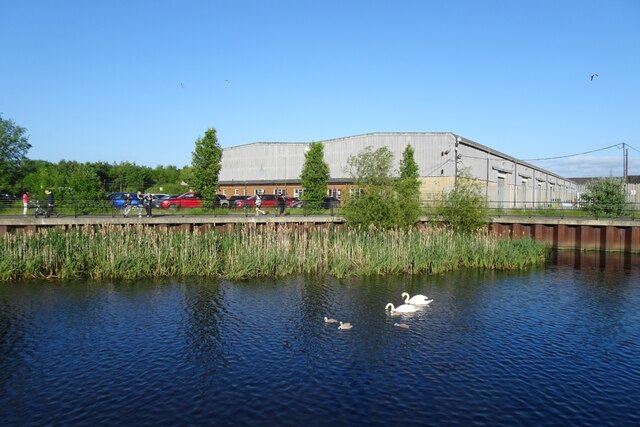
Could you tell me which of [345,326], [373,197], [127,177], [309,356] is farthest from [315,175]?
[127,177]

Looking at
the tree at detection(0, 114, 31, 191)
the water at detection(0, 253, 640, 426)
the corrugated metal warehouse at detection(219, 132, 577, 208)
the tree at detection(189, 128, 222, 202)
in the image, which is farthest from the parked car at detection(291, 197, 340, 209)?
the tree at detection(0, 114, 31, 191)

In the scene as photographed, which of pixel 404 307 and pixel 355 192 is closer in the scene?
pixel 404 307

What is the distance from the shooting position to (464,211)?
101 ft

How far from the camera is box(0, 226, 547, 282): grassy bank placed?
71.2ft

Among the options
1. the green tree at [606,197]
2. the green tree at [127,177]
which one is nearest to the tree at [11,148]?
the green tree at [127,177]

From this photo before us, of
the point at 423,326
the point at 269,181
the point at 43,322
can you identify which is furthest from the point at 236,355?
the point at 269,181

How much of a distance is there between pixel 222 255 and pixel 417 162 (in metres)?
33.9

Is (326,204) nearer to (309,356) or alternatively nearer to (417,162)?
(417,162)

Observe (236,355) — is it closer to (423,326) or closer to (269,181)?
(423,326)

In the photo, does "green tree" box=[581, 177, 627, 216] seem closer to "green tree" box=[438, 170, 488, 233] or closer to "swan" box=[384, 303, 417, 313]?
"green tree" box=[438, 170, 488, 233]

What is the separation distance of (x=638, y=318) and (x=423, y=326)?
24.6ft

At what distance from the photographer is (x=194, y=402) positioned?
1020 cm

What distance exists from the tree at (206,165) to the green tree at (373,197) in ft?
40.5

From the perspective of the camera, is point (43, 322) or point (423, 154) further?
point (423, 154)
